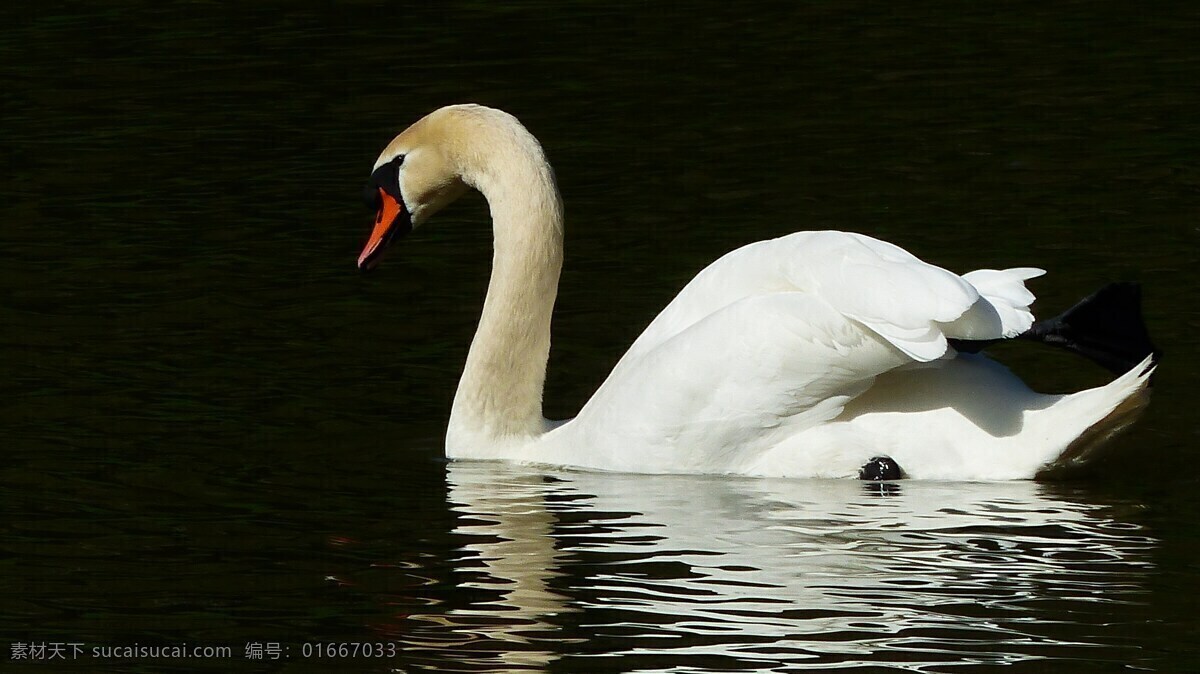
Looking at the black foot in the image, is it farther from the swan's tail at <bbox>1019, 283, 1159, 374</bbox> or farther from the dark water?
the swan's tail at <bbox>1019, 283, 1159, 374</bbox>

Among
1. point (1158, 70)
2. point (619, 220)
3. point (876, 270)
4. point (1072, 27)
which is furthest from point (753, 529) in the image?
point (1072, 27)

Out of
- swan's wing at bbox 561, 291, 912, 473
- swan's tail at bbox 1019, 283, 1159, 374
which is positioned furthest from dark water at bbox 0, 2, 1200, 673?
swan's tail at bbox 1019, 283, 1159, 374

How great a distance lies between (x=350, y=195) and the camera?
12953 millimetres

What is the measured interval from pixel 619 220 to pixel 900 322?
5101 millimetres

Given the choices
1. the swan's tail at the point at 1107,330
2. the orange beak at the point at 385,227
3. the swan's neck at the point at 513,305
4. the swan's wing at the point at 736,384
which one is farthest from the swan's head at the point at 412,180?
the swan's tail at the point at 1107,330

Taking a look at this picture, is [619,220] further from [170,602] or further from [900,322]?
[170,602]

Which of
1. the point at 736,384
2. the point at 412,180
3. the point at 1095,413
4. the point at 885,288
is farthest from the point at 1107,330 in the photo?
the point at 412,180

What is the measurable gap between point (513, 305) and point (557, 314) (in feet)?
5.76

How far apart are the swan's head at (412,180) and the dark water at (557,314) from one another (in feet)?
2.34

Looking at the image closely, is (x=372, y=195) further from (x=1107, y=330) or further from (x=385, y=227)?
(x=1107, y=330)

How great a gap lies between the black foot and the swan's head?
2.20m

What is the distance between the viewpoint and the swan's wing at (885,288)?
23.0 ft

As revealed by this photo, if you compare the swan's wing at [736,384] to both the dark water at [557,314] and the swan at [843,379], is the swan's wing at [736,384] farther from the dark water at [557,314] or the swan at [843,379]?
the dark water at [557,314]

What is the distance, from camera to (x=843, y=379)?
293 inches
